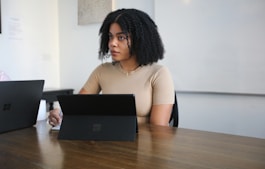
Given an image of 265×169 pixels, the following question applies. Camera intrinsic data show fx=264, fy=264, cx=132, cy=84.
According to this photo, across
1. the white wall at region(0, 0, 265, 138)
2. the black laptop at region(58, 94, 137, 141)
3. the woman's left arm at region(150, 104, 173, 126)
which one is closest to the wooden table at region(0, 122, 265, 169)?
the black laptop at region(58, 94, 137, 141)

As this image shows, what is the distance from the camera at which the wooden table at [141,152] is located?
663mm

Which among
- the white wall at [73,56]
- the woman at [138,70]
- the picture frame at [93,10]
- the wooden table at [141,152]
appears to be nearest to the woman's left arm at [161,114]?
the woman at [138,70]

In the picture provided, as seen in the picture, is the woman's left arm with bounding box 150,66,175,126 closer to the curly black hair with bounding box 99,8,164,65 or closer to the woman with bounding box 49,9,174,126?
the woman with bounding box 49,9,174,126

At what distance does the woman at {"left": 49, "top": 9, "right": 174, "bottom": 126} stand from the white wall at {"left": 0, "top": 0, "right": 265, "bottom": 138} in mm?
937

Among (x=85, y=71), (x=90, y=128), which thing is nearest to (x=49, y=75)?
(x=85, y=71)

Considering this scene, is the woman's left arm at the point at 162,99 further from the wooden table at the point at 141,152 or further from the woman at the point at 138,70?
the wooden table at the point at 141,152

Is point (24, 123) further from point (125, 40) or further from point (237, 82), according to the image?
point (237, 82)

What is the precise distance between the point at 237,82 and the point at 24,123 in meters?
1.61

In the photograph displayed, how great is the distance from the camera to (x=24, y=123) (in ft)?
3.60

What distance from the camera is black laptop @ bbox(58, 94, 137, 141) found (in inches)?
35.1

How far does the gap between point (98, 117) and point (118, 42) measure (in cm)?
53

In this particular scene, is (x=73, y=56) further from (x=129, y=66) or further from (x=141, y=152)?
(x=141, y=152)

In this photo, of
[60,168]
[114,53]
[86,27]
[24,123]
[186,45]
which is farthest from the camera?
[86,27]

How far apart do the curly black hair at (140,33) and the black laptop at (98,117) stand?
1.79 feet
